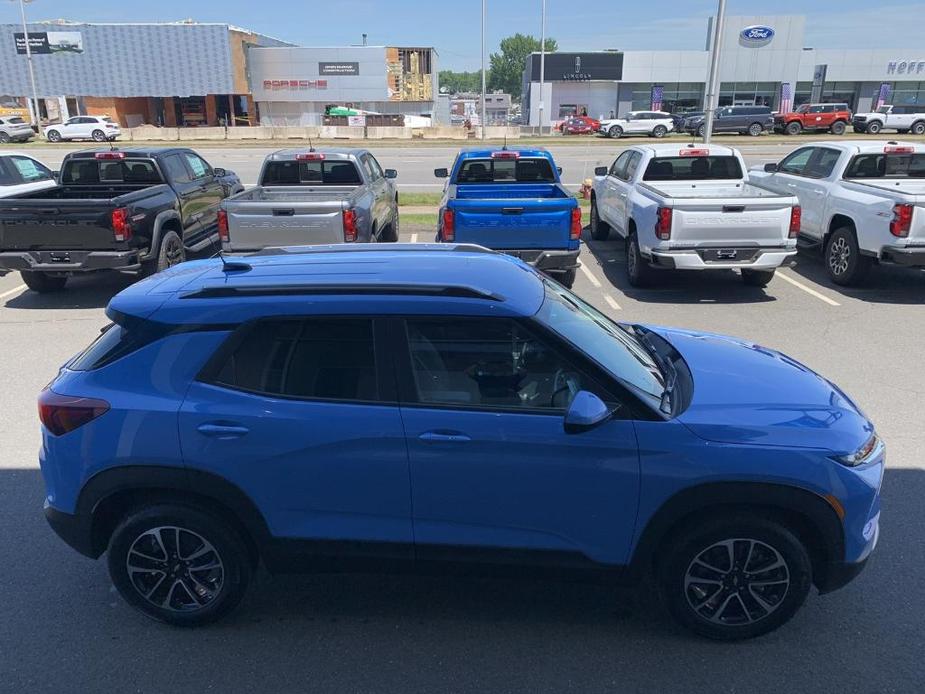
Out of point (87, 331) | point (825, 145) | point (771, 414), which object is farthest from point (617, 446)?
point (825, 145)

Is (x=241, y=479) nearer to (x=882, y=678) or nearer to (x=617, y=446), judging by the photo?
(x=617, y=446)

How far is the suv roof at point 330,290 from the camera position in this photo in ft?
11.1

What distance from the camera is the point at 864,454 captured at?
3312mm

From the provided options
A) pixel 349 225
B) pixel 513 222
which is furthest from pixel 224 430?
pixel 513 222

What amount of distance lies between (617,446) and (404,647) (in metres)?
1.42

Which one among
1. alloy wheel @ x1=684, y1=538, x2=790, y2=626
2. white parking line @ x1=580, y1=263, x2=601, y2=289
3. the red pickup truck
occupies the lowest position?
white parking line @ x1=580, y1=263, x2=601, y2=289

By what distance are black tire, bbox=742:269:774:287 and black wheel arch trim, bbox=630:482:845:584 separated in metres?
7.79

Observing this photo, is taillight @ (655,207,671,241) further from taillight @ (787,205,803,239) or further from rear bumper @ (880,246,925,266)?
rear bumper @ (880,246,925,266)

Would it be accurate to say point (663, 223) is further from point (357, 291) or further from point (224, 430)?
point (224, 430)

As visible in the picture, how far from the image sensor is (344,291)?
→ 135 inches

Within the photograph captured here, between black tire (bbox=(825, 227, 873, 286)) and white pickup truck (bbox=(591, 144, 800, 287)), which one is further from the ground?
white pickup truck (bbox=(591, 144, 800, 287))

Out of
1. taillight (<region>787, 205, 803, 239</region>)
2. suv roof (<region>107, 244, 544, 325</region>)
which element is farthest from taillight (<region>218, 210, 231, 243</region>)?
taillight (<region>787, 205, 803, 239</region>)

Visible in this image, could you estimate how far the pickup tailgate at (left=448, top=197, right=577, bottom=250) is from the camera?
9.00 meters

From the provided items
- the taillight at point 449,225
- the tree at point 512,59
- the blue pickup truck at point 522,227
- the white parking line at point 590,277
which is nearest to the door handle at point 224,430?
the blue pickup truck at point 522,227
